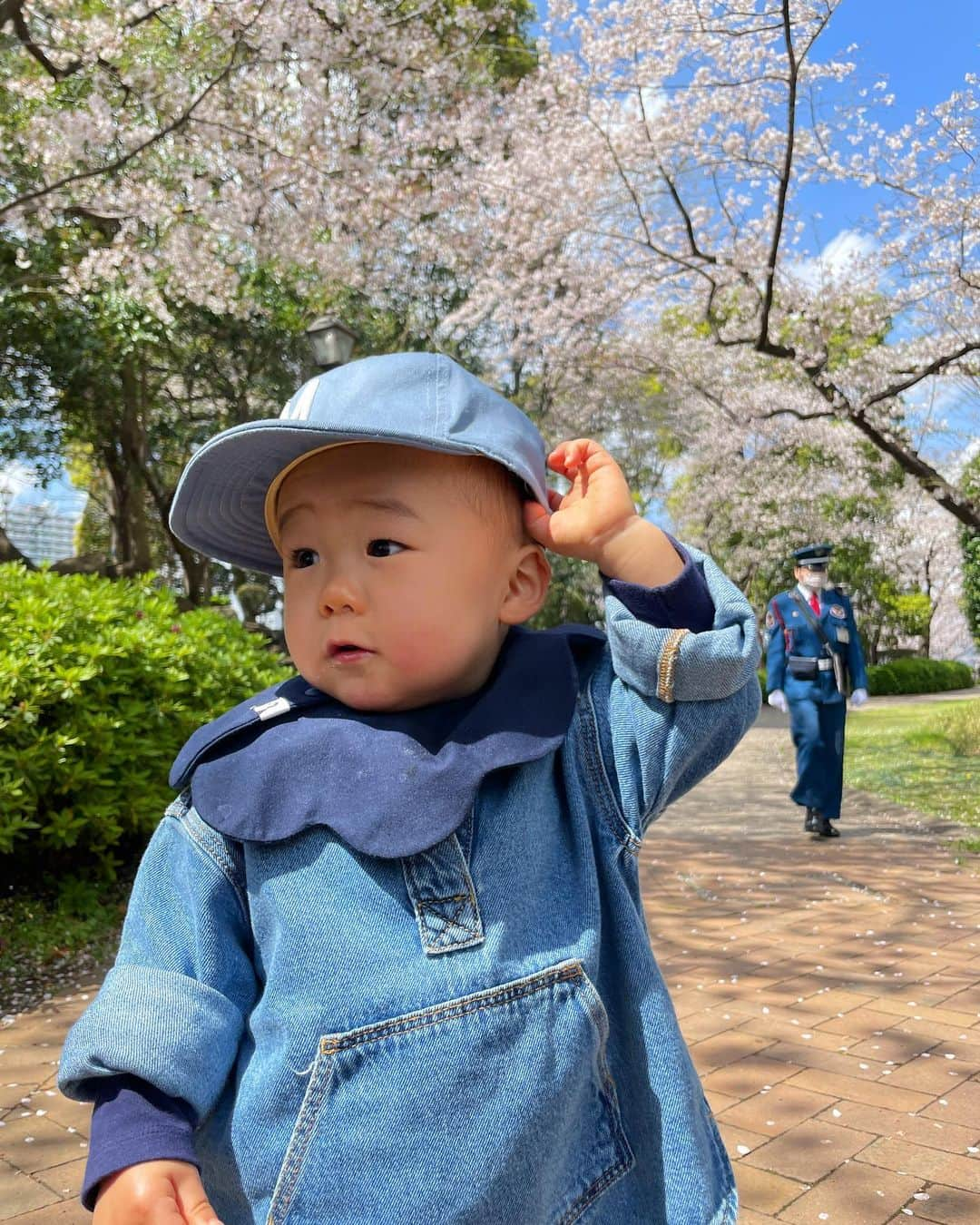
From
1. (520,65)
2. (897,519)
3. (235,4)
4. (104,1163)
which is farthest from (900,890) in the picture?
(897,519)

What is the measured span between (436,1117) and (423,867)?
256 mm

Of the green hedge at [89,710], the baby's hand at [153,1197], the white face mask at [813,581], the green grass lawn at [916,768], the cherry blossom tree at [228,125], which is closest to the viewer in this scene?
the baby's hand at [153,1197]

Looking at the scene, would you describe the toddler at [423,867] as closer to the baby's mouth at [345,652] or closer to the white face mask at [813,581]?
the baby's mouth at [345,652]

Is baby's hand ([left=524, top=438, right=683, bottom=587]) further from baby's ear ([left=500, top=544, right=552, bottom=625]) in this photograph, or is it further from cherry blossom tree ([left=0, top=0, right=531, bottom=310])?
cherry blossom tree ([left=0, top=0, right=531, bottom=310])

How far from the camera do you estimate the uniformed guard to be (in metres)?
7.41

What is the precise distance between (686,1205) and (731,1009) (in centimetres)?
282

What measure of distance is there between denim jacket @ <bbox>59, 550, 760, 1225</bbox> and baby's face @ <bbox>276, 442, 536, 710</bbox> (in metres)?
0.14

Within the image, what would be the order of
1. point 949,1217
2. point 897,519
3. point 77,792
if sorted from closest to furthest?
point 949,1217
point 77,792
point 897,519

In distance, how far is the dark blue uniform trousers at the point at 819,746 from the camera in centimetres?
738

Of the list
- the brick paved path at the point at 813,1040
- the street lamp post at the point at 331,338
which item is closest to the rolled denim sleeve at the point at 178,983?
the brick paved path at the point at 813,1040

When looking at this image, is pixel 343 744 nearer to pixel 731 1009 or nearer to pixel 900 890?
pixel 731 1009

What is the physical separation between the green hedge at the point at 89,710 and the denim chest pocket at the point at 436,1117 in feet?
11.9

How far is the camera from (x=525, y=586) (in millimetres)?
1453

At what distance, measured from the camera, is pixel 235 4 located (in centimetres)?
762
